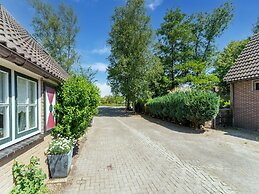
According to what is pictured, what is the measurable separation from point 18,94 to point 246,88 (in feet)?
39.5

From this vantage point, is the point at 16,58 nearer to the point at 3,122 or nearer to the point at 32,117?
the point at 3,122

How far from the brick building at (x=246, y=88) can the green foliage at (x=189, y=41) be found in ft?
46.0

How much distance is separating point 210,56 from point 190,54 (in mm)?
4008

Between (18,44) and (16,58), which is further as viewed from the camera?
(18,44)

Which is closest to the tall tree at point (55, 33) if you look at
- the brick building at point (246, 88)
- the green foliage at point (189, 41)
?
the green foliage at point (189, 41)

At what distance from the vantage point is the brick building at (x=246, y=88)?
10.7 meters

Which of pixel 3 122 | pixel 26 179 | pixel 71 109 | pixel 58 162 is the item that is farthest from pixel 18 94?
pixel 71 109

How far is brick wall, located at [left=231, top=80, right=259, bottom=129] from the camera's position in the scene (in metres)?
10.8

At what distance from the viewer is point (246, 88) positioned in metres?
11.3

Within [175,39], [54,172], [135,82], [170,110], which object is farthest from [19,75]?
[175,39]

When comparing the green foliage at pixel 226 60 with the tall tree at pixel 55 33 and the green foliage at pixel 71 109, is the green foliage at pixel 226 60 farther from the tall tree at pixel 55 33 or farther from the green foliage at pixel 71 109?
the green foliage at pixel 71 109

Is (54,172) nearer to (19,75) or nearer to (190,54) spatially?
(19,75)

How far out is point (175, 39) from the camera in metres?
27.8

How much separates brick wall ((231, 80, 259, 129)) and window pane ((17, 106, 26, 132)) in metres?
11.5
